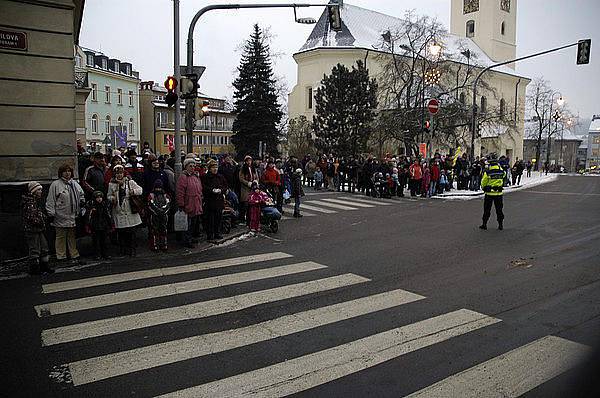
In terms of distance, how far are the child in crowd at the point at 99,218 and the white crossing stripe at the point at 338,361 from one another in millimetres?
5920

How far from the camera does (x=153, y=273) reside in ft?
27.9

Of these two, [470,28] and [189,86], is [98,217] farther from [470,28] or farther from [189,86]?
[470,28]

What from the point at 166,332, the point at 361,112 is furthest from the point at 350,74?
the point at 166,332

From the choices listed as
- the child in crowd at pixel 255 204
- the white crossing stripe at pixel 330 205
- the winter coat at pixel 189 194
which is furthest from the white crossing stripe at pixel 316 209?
the winter coat at pixel 189 194

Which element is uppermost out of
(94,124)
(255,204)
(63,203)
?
(94,124)

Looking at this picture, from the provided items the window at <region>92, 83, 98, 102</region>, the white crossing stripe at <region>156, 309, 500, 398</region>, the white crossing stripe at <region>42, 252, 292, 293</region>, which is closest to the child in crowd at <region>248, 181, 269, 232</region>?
the white crossing stripe at <region>42, 252, 292, 293</region>

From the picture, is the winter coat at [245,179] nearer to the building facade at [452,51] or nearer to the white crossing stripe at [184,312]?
the white crossing stripe at [184,312]

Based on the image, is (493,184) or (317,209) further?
(317,209)

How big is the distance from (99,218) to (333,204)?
11.2 m

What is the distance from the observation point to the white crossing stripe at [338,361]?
4328mm

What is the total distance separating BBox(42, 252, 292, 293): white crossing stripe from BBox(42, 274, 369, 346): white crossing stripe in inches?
72.3

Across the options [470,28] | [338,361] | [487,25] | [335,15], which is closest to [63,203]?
[338,361]

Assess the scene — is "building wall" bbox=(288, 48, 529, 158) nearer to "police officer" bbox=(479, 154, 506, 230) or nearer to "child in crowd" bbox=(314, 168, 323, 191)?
"child in crowd" bbox=(314, 168, 323, 191)

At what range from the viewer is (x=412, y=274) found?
330 inches
